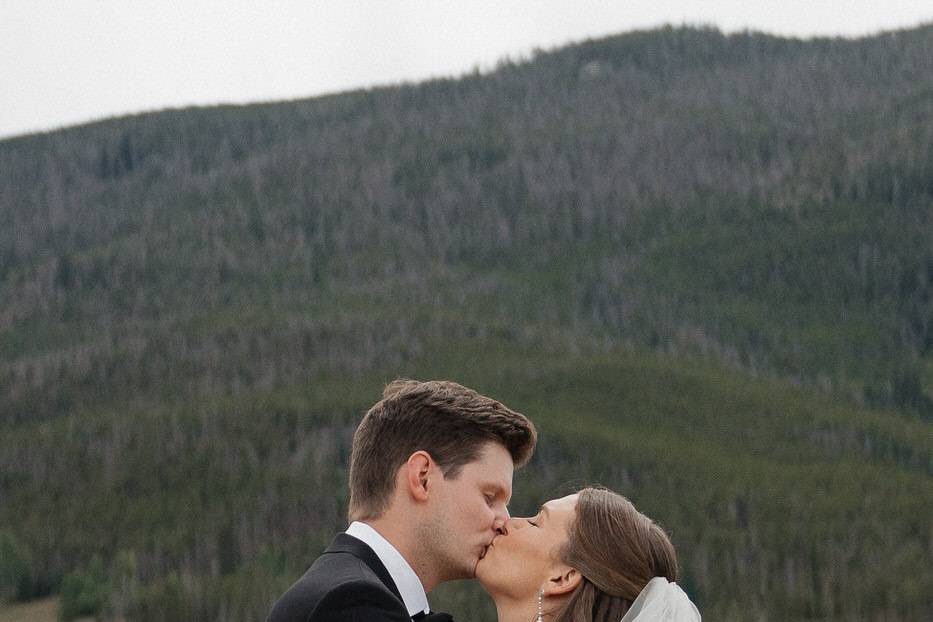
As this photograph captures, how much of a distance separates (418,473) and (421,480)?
51 millimetres

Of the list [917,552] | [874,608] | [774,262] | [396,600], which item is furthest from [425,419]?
[774,262]

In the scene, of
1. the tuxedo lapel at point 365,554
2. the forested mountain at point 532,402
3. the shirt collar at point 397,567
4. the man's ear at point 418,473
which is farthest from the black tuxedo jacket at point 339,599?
the forested mountain at point 532,402

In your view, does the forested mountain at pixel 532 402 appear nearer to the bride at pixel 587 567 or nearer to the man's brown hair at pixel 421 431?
the bride at pixel 587 567

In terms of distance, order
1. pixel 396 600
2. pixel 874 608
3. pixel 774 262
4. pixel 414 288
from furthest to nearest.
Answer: pixel 774 262 < pixel 414 288 < pixel 874 608 < pixel 396 600

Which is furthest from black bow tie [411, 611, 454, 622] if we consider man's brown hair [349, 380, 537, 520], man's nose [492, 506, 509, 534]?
man's nose [492, 506, 509, 534]

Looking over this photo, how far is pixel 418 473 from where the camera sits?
10.6 meters

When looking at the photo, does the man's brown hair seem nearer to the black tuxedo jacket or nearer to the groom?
the groom

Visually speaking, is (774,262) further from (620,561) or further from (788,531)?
(620,561)

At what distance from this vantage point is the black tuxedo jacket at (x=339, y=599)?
31.8ft

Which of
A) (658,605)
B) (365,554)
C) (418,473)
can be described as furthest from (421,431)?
(658,605)

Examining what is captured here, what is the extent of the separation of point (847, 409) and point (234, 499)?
51353 millimetres

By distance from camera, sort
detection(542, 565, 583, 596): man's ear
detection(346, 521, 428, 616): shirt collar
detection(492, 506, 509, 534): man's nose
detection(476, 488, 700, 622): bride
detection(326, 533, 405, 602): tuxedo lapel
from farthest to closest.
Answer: detection(492, 506, 509, 534): man's nose
detection(542, 565, 583, 596): man's ear
detection(476, 488, 700, 622): bride
detection(346, 521, 428, 616): shirt collar
detection(326, 533, 405, 602): tuxedo lapel

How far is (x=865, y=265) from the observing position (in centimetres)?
18575

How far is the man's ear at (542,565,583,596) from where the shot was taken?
1079 centimetres
